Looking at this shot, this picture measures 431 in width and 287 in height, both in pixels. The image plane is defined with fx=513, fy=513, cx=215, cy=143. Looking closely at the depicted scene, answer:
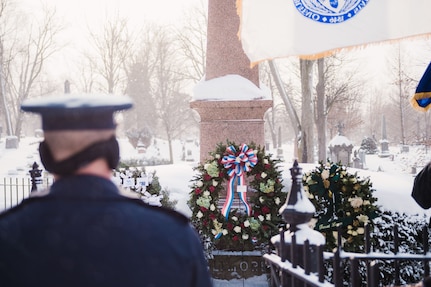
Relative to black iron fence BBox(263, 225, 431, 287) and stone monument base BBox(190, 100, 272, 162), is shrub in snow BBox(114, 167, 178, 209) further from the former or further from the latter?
black iron fence BBox(263, 225, 431, 287)

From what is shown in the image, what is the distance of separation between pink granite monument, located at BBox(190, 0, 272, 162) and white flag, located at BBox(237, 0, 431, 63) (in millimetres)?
2968

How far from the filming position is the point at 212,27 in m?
10.1

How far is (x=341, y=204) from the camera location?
23.6ft

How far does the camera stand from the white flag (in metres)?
5.79

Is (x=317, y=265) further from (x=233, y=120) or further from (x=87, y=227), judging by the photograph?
(x=233, y=120)

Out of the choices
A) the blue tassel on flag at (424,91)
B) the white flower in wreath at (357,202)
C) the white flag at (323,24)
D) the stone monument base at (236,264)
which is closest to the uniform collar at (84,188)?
the blue tassel on flag at (424,91)

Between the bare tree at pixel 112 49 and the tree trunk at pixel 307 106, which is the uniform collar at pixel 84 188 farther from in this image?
the bare tree at pixel 112 49

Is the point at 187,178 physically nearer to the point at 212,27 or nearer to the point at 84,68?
the point at 212,27

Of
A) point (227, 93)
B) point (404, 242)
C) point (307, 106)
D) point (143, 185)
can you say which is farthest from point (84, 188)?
point (307, 106)

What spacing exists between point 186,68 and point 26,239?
40.2 m

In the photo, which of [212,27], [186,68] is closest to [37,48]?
[186,68]

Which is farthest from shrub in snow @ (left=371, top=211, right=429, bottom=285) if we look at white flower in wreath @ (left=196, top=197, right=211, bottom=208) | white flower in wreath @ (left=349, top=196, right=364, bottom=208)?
white flower in wreath @ (left=196, top=197, right=211, bottom=208)

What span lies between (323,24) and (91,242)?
509 cm

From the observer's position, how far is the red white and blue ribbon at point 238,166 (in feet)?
25.4
